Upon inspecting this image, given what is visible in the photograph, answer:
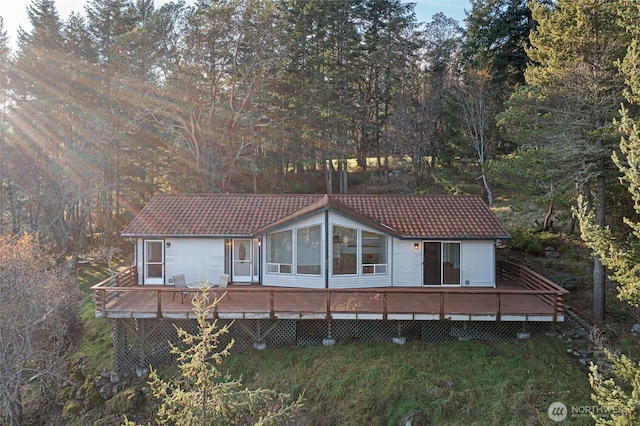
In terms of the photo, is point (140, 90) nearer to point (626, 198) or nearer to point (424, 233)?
point (424, 233)

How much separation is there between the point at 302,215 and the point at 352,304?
3.34 m

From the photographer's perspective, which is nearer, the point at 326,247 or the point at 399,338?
the point at 399,338

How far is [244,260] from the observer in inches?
571

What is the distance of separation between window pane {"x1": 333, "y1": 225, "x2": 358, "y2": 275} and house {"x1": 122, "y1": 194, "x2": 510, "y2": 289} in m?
0.03

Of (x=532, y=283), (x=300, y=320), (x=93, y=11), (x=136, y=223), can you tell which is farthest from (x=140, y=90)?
(x=532, y=283)

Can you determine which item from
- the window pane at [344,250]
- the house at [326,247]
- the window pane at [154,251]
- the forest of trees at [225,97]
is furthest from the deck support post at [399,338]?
the forest of trees at [225,97]

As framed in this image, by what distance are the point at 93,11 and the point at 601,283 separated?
99.9ft

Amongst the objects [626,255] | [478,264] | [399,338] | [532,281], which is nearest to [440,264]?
[478,264]

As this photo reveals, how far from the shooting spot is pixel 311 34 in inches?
1096

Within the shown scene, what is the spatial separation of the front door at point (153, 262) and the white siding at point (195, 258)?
0.83 feet

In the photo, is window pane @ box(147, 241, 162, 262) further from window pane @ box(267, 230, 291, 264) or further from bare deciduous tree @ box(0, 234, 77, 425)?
window pane @ box(267, 230, 291, 264)

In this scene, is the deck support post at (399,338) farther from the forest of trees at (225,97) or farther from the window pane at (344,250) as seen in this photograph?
the forest of trees at (225,97)

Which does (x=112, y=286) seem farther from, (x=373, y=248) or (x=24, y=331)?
(x=373, y=248)

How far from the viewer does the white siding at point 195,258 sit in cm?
1427
